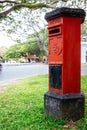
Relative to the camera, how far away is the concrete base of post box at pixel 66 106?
484 cm

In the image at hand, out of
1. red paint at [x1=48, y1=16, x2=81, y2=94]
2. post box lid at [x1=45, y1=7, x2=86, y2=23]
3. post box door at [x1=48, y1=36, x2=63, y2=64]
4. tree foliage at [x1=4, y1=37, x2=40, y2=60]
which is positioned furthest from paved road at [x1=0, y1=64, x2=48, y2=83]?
tree foliage at [x1=4, y1=37, x2=40, y2=60]

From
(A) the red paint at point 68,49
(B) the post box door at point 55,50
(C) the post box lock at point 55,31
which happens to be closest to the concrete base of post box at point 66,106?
(A) the red paint at point 68,49

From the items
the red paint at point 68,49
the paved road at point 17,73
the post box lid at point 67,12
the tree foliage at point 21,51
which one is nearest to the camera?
the post box lid at point 67,12

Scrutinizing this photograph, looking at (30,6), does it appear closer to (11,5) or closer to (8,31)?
(11,5)

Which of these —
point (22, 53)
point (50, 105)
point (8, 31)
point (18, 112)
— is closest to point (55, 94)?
point (50, 105)

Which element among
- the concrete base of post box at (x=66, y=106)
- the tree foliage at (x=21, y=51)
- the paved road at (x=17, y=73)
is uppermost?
the tree foliage at (x=21, y=51)

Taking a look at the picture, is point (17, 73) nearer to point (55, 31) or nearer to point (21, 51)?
point (55, 31)

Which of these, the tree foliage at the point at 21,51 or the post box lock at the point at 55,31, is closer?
the post box lock at the point at 55,31

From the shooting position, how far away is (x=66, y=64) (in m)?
4.90

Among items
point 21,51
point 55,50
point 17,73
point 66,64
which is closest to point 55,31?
point 55,50

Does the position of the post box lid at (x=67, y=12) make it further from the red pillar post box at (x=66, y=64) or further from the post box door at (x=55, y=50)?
the post box door at (x=55, y=50)

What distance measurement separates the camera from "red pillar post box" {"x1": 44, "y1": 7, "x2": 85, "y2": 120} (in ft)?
15.9

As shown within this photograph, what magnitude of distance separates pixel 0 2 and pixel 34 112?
813cm

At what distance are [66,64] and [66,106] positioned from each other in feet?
2.45
